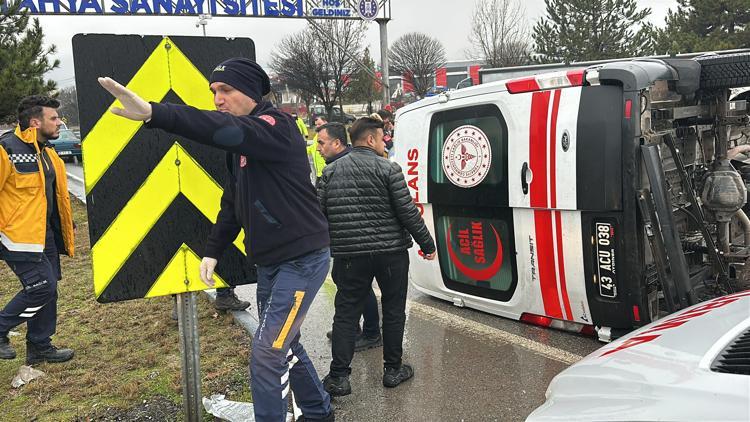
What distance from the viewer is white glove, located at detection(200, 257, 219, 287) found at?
2.81 m

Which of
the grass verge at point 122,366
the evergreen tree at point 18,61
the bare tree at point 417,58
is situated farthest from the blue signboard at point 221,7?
the bare tree at point 417,58

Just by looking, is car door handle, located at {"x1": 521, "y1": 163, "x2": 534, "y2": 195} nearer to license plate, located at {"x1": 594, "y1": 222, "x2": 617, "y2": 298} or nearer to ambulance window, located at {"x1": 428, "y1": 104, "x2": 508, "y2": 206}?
ambulance window, located at {"x1": 428, "y1": 104, "x2": 508, "y2": 206}

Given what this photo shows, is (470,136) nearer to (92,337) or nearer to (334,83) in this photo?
(92,337)

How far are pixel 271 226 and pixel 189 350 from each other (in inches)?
31.4

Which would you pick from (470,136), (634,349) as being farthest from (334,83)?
(634,349)

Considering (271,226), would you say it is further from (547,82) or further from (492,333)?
(492,333)

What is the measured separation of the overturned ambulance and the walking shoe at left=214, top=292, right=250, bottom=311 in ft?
5.87

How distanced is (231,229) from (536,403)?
201 cm

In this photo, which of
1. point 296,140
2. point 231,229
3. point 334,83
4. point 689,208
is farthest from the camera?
point 334,83

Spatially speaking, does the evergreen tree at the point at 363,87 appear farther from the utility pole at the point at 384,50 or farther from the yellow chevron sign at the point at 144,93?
the yellow chevron sign at the point at 144,93

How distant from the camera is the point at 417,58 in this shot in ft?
128

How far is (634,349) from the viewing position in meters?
2.00

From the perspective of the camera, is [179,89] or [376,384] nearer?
[179,89]

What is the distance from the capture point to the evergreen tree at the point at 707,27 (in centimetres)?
2639
